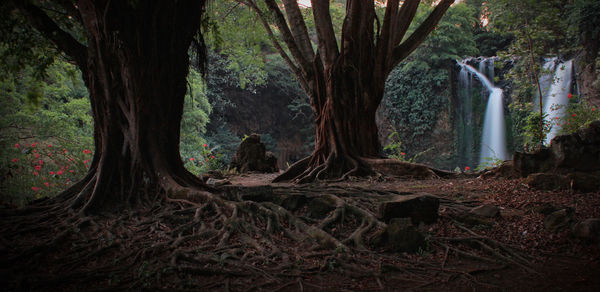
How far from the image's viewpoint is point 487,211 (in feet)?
11.8

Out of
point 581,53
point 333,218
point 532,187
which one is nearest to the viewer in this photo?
point 333,218

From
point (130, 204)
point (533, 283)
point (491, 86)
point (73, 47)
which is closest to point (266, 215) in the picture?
point (130, 204)

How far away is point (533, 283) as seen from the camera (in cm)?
229

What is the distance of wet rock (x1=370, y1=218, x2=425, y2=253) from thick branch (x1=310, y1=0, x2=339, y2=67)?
5020mm

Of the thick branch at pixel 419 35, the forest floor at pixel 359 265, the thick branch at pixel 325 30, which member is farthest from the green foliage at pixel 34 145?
the thick branch at pixel 419 35

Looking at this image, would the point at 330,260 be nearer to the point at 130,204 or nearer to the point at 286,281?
the point at 286,281

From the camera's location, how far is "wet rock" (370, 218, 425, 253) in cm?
286

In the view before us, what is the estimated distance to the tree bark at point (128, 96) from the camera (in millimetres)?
3959

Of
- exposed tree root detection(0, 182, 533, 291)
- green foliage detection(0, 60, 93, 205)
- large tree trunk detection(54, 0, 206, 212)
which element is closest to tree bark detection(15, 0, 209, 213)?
large tree trunk detection(54, 0, 206, 212)

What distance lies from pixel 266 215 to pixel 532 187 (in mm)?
3336

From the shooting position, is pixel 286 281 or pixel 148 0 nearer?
pixel 286 281

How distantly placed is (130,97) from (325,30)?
177 inches

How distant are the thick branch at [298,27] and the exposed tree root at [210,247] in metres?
4.77

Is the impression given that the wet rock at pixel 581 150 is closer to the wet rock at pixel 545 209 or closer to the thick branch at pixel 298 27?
the wet rock at pixel 545 209
